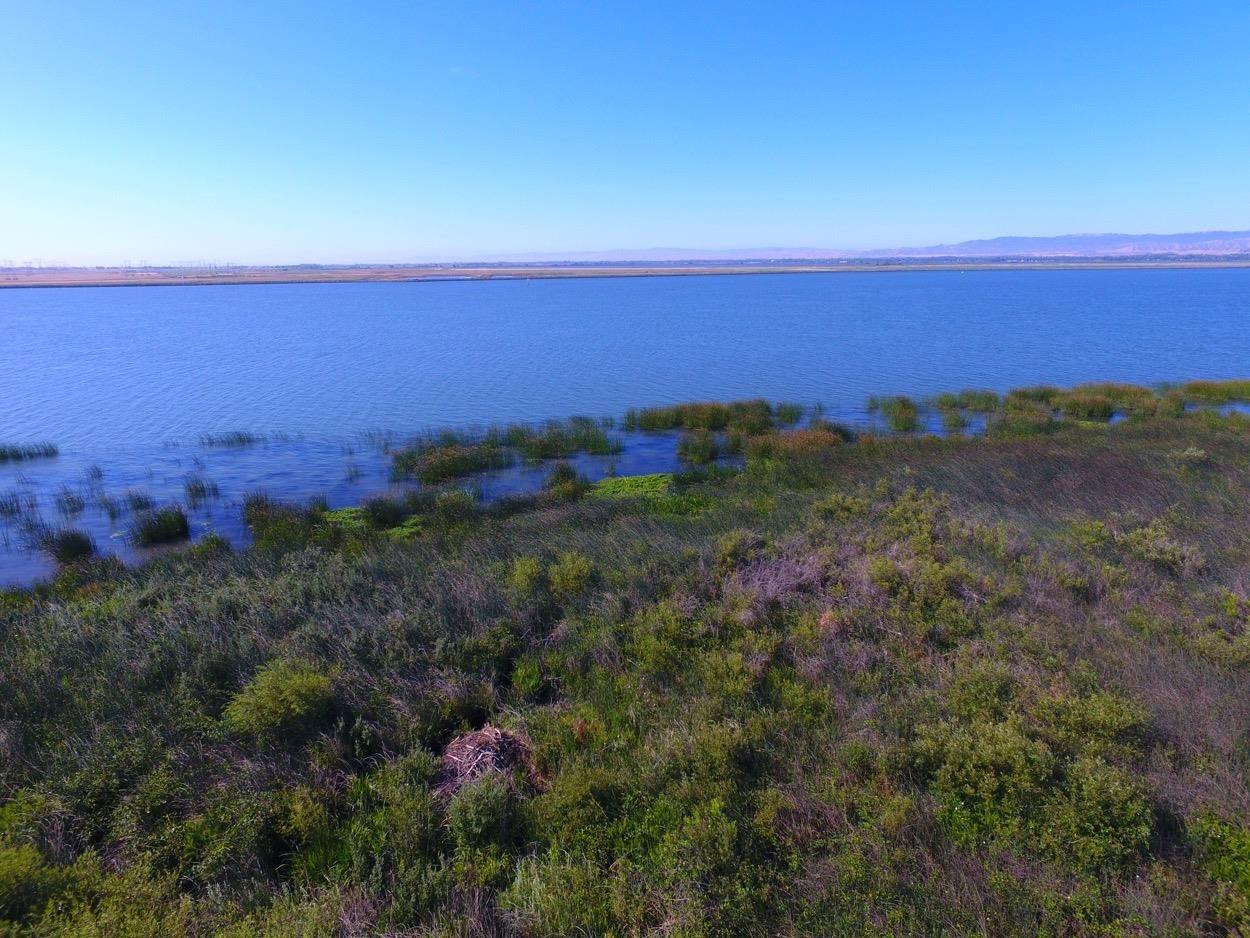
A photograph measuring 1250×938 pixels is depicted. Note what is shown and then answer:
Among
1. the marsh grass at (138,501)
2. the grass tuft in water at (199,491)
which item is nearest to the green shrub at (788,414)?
the grass tuft in water at (199,491)

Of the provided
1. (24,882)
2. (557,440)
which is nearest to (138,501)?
(557,440)

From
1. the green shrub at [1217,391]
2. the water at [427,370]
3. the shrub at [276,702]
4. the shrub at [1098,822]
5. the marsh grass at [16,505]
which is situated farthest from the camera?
the green shrub at [1217,391]

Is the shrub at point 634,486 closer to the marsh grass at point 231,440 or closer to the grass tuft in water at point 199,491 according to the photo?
the grass tuft in water at point 199,491

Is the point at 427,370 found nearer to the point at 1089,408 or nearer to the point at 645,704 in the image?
the point at 1089,408

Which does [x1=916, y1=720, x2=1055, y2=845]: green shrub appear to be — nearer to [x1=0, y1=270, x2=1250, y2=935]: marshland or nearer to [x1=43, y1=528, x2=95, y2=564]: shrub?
[x1=0, y1=270, x2=1250, y2=935]: marshland

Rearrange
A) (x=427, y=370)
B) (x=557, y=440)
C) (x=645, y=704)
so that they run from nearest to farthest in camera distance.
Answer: (x=645, y=704) < (x=557, y=440) < (x=427, y=370)

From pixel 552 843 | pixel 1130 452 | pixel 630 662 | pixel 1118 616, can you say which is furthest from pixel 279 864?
pixel 1130 452

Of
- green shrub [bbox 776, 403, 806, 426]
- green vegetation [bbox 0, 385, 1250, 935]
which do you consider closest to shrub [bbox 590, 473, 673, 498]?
green vegetation [bbox 0, 385, 1250, 935]
